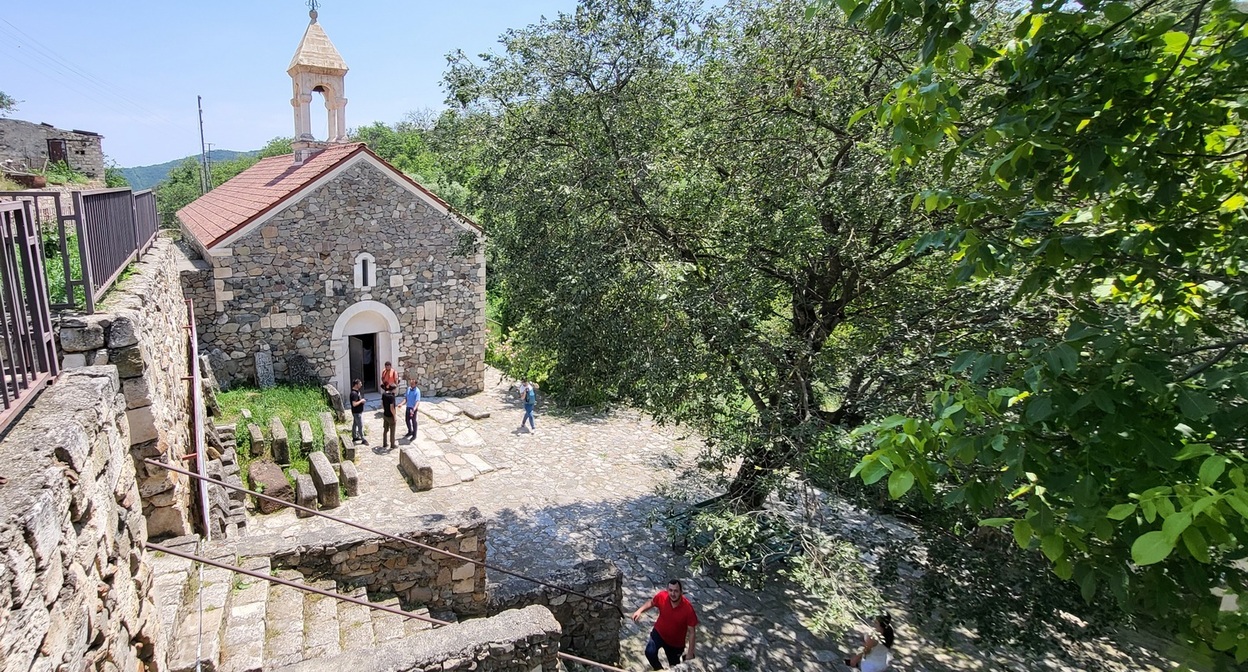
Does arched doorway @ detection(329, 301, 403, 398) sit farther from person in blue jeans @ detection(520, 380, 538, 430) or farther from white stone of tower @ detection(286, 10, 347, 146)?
white stone of tower @ detection(286, 10, 347, 146)

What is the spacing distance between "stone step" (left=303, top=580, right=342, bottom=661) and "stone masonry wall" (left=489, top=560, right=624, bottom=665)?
1.41 metres

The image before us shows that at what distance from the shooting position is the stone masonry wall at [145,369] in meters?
3.64

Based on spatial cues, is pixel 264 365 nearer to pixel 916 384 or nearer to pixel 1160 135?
pixel 916 384

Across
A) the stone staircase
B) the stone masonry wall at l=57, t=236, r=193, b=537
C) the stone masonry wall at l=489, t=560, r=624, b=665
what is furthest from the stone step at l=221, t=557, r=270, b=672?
the stone masonry wall at l=489, t=560, r=624, b=665

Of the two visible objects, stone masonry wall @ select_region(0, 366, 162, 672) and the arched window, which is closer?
stone masonry wall @ select_region(0, 366, 162, 672)

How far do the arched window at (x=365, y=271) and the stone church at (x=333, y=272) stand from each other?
21 millimetres

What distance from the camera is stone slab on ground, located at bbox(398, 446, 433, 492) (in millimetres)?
9164

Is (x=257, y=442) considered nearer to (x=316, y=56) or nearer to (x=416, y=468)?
(x=416, y=468)

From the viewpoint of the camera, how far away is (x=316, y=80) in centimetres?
1346

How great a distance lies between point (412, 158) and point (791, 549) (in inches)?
1837

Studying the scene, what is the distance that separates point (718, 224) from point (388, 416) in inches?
262

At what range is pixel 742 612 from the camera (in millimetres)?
7094

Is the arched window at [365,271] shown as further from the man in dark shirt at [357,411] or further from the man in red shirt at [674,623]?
the man in red shirt at [674,623]

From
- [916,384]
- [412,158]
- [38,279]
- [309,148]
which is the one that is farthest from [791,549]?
[412,158]
